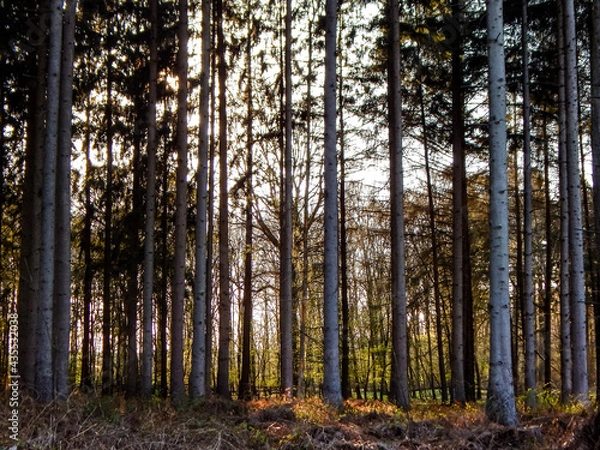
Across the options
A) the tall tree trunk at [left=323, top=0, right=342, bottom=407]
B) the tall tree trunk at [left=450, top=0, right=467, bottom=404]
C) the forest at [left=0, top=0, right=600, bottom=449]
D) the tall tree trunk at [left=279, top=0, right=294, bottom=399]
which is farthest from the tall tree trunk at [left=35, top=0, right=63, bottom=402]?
the tall tree trunk at [left=450, top=0, right=467, bottom=404]

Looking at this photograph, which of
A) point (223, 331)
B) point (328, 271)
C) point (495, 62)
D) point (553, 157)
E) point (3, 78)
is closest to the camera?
point (495, 62)

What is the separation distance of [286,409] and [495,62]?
20.6 ft

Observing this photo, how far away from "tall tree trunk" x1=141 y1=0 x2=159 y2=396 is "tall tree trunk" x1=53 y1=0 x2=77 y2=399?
3.28 m

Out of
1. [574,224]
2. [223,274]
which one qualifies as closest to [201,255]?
[223,274]

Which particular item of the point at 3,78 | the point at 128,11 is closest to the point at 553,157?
the point at 128,11

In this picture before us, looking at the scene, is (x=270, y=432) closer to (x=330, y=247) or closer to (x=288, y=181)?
(x=330, y=247)

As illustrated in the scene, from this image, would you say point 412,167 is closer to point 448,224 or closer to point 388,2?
point 448,224

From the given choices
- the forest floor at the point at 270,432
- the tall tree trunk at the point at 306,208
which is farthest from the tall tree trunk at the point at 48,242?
the tall tree trunk at the point at 306,208

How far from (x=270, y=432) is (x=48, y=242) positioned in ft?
14.3

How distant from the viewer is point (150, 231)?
1191 centimetres

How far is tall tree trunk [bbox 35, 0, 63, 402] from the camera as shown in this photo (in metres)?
7.51

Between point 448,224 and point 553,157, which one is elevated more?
point 553,157

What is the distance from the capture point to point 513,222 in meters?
18.3

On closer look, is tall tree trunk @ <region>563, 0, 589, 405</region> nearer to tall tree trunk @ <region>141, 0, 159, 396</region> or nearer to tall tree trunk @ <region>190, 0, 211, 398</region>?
tall tree trunk @ <region>190, 0, 211, 398</region>
